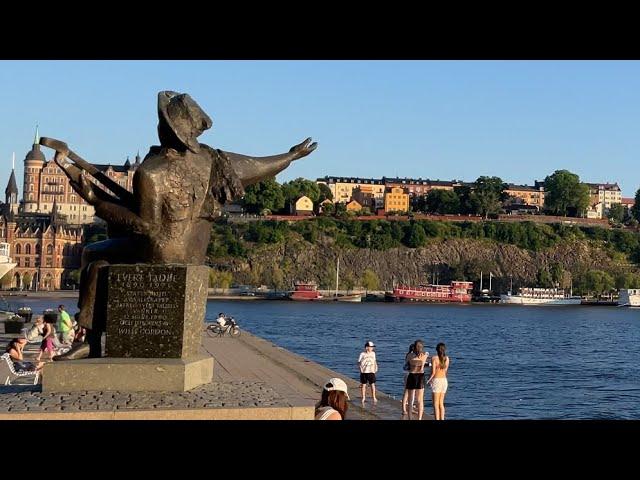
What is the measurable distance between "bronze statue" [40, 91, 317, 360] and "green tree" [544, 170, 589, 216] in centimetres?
17888

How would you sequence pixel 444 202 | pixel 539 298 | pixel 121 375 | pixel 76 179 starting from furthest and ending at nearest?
pixel 444 202 → pixel 539 298 → pixel 76 179 → pixel 121 375

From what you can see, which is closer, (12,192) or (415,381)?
(415,381)

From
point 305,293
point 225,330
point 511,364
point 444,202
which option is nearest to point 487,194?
point 444,202

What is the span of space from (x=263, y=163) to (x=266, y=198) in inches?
6232

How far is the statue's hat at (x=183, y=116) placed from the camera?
10.3m

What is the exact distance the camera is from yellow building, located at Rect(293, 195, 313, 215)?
17288 cm

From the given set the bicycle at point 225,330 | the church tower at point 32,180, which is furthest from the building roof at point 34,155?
the bicycle at point 225,330

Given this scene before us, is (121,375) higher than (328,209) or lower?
lower

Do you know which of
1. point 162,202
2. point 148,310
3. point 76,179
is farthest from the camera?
point 76,179

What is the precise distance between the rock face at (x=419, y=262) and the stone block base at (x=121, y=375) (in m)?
145

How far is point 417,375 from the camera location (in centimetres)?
1684

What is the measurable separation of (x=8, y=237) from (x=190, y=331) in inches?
5806

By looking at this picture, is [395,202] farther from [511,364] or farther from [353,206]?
[511,364]

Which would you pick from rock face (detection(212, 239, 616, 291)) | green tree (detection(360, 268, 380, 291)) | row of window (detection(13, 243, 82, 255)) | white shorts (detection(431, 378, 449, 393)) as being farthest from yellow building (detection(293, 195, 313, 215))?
white shorts (detection(431, 378, 449, 393))
